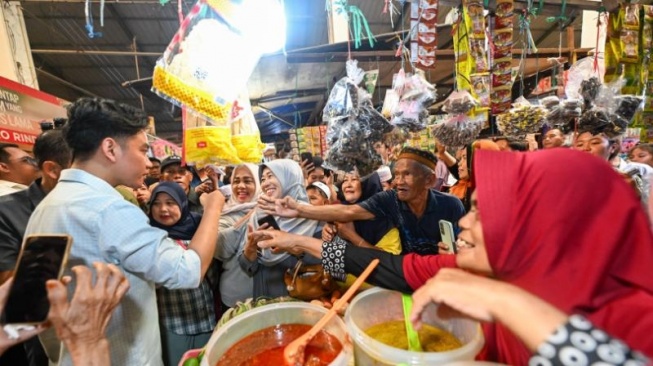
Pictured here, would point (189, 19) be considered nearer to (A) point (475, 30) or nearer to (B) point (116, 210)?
(B) point (116, 210)

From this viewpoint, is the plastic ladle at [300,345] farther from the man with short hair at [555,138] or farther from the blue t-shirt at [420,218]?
the man with short hair at [555,138]

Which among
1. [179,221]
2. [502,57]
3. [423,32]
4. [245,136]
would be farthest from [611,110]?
[179,221]

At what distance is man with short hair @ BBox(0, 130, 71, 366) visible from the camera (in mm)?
1946

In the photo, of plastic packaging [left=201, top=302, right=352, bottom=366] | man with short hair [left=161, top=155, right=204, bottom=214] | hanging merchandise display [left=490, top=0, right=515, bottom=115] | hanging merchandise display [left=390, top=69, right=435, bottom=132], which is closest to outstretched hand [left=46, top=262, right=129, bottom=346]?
plastic packaging [left=201, top=302, right=352, bottom=366]

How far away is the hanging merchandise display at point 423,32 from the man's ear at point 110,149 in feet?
7.75

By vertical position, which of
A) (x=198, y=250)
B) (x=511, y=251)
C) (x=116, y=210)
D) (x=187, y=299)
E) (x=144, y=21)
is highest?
(x=144, y=21)

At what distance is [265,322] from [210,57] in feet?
4.39

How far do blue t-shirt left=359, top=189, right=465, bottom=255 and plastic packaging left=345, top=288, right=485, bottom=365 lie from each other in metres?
1.22

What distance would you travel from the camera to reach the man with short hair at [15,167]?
2.74m

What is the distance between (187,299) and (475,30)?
320cm

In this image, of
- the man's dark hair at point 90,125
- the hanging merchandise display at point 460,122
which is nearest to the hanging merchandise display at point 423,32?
the hanging merchandise display at point 460,122

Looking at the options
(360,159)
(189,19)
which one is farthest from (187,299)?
(189,19)

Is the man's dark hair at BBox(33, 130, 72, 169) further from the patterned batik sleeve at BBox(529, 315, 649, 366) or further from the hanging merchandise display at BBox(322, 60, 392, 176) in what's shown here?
the patterned batik sleeve at BBox(529, 315, 649, 366)

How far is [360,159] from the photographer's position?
2.28 m
